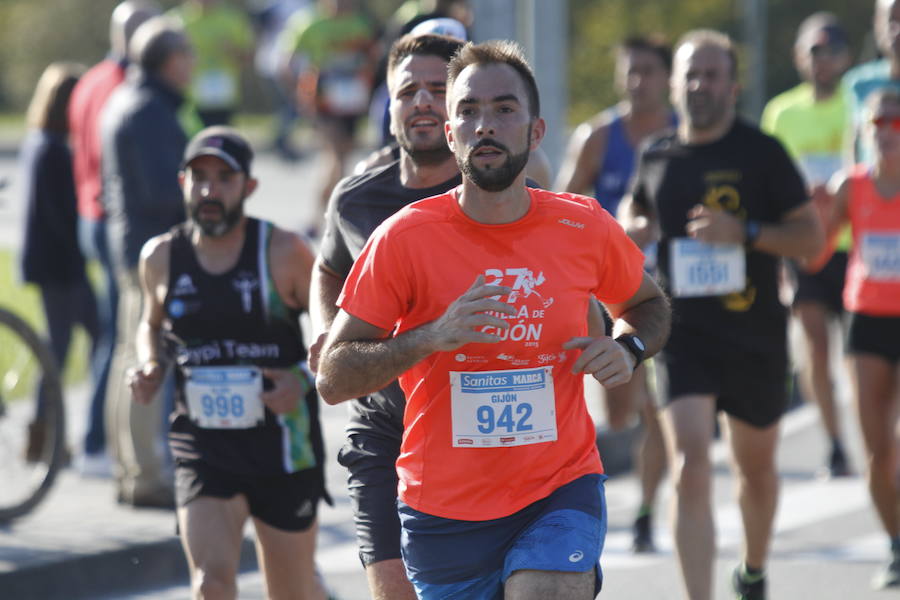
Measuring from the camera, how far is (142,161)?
8672 millimetres

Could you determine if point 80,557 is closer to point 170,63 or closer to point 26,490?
point 26,490

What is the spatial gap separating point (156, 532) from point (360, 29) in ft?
32.1

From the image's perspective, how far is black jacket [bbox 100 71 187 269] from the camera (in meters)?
8.66

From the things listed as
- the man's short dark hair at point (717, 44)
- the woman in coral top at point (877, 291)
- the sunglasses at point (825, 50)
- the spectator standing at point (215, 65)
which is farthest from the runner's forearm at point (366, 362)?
the spectator standing at point (215, 65)

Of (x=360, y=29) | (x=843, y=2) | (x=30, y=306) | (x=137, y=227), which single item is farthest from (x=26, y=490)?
(x=843, y=2)

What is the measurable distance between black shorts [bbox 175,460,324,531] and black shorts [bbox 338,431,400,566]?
66 centimetres

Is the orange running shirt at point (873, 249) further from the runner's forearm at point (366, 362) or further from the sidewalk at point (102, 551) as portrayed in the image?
the runner's forearm at point (366, 362)

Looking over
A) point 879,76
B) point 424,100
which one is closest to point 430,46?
point 424,100

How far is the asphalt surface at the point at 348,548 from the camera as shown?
291 inches

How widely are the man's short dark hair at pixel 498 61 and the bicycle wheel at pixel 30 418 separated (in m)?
4.22

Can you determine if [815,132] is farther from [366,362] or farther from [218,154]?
[366,362]

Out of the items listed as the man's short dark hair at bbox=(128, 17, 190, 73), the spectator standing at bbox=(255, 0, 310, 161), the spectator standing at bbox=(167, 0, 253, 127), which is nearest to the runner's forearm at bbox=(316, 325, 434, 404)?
the man's short dark hair at bbox=(128, 17, 190, 73)

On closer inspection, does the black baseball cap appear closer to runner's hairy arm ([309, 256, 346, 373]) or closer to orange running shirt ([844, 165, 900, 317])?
runner's hairy arm ([309, 256, 346, 373])

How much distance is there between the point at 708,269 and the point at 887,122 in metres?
1.45
